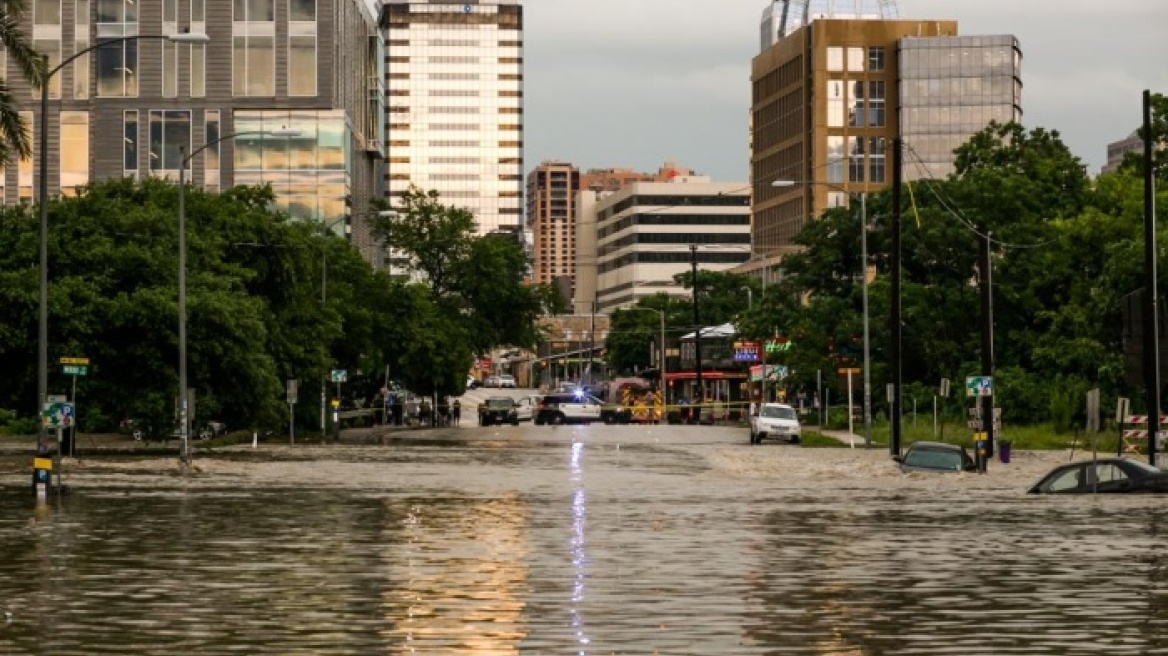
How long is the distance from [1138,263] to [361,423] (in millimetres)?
55952

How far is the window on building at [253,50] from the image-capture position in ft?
403

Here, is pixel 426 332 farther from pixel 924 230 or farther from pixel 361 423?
pixel 924 230

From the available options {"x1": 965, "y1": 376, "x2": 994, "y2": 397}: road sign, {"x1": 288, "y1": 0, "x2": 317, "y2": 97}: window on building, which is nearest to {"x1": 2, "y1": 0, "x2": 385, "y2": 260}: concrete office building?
{"x1": 288, "y1": 0, "x2": 317, "y2": 97}: window on building

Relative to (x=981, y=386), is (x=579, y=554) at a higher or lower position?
lower

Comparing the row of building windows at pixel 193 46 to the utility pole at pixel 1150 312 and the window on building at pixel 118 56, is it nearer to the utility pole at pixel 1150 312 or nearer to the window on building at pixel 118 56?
the window on building at pixel 118 56

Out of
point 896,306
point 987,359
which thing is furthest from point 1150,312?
point 896,306

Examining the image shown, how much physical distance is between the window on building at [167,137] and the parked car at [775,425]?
50.1 m

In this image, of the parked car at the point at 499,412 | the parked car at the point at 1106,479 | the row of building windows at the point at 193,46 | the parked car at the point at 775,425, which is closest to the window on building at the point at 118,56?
the row of building windows at the point at 193,46

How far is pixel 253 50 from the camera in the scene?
12306 cm

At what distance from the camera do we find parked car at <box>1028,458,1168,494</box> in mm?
38438

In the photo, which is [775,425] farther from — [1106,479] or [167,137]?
[167,137]

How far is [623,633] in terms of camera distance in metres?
16.7

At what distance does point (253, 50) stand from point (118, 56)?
800cm

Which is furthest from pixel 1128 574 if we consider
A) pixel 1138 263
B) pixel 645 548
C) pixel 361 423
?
pixel 361 423
